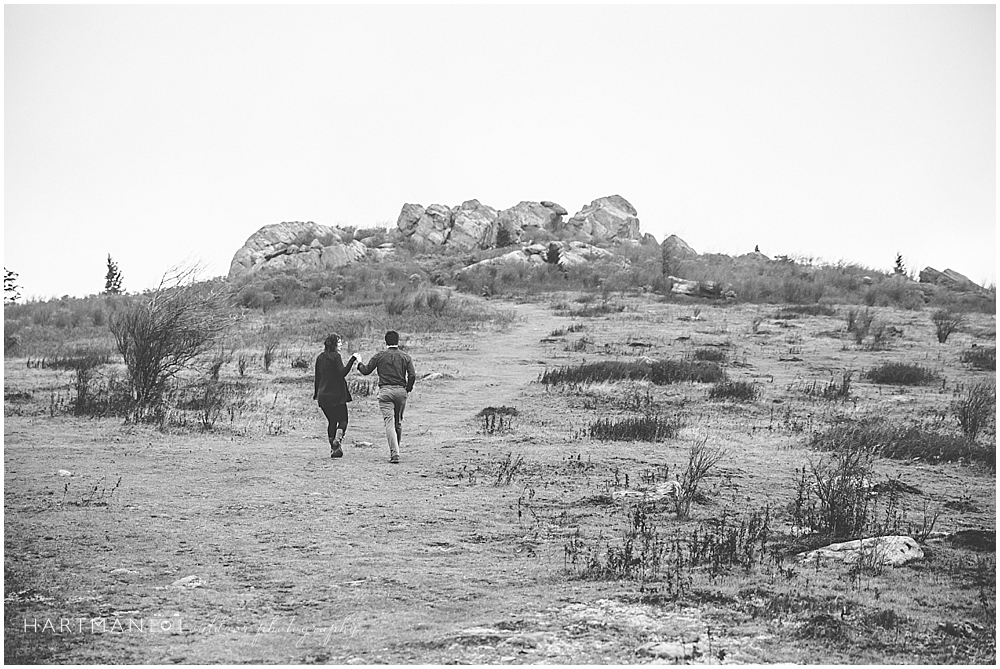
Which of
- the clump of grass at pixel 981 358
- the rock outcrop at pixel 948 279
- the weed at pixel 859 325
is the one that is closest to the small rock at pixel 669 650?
the clump of grass at pixel 981 358

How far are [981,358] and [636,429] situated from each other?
1216cm

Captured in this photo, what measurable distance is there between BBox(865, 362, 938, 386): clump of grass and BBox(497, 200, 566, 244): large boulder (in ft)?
155

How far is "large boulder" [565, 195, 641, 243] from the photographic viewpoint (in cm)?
6669

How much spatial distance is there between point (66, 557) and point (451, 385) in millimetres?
11406

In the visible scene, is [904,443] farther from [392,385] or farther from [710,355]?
[710,355]

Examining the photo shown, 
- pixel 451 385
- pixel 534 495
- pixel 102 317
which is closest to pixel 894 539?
pixel 534 495

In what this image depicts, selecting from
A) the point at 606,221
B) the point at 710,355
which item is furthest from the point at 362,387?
the point at 606,221

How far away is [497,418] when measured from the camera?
14141 millimetres

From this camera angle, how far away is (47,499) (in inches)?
335

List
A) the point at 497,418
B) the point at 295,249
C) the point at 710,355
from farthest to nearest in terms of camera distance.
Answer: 1. the point at 295,249
2. the point at 710,355
3. the point at 497,418

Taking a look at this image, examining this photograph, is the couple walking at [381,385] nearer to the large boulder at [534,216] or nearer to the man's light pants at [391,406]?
the man's light pants at [391,406]

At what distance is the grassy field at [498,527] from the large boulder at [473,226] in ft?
150

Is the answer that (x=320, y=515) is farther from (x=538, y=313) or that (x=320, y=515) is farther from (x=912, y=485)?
(x=538, y=313)

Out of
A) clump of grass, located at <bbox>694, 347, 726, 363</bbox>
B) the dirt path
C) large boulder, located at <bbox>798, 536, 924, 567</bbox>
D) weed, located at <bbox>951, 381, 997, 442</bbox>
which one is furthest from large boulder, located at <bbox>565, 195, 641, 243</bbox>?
large boulder, located at <bbox>798, 536, 924, 567</bbox>
